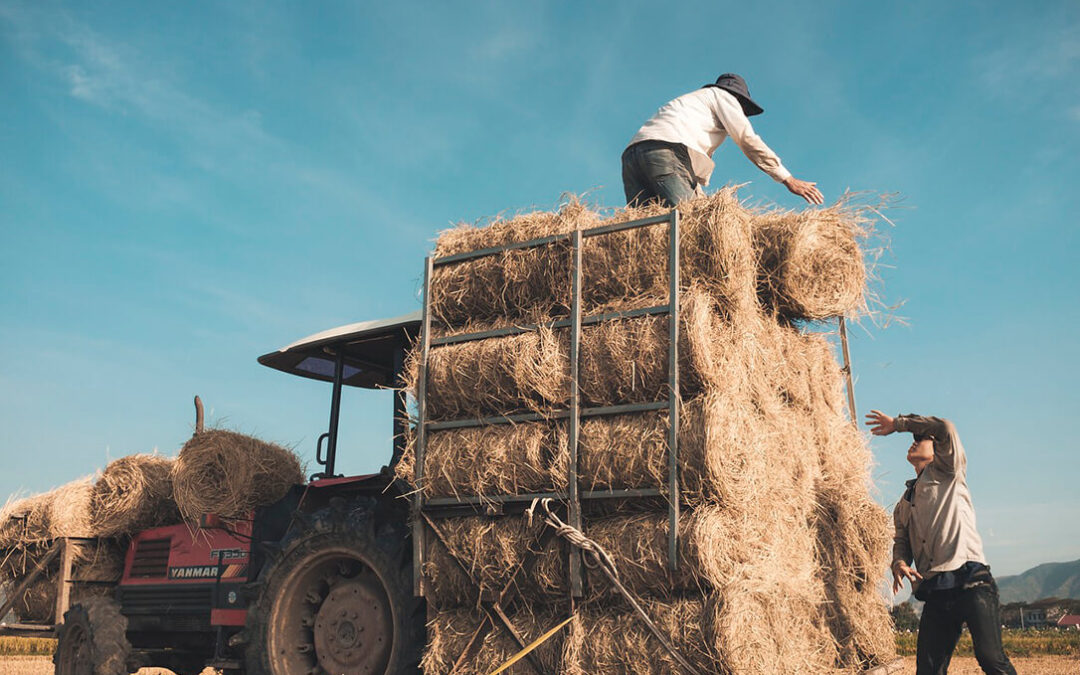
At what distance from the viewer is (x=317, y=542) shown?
22.2ft

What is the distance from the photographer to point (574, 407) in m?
5.67

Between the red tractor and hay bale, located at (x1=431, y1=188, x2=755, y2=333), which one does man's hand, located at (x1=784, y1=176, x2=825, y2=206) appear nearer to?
hay bale, located at (x1=431, y1=188, x2=755, y2=333)

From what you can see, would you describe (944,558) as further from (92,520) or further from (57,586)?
(57,586)

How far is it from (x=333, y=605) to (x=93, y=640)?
9.10ft

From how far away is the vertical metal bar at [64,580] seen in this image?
354 inches

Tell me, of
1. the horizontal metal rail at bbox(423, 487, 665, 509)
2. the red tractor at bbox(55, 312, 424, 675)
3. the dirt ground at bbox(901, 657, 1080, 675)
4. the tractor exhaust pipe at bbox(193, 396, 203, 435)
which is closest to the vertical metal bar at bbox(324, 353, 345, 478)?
the red tractor at bbox(55, 312, 424, 675)

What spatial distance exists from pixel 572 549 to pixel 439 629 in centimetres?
116

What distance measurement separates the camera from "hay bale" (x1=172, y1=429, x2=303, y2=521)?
26.2ft

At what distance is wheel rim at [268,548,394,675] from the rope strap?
4.97 ft

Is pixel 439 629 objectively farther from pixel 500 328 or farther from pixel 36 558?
pixel 36 558

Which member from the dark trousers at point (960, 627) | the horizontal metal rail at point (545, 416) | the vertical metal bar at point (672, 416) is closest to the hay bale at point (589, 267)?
the vertical metal bar at point (672, 416)

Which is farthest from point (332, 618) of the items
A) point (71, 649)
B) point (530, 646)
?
point (71, 649)

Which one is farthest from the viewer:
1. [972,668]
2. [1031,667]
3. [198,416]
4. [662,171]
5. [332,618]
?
[1031,667]

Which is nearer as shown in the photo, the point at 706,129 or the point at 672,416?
the point at 672,416
